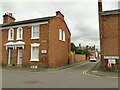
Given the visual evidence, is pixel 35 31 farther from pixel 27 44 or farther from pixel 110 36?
pixel 110 36

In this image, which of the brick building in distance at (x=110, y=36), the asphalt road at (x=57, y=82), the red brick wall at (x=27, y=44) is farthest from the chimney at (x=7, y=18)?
the asphalt road at (x=57, y=82)

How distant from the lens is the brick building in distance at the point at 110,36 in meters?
20.3

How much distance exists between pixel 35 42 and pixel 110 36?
32.4 feet

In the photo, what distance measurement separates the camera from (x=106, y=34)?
20953 mm

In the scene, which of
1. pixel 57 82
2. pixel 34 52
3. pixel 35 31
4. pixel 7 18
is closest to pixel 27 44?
pixel 34 52

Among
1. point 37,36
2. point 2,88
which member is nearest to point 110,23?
point 37,36

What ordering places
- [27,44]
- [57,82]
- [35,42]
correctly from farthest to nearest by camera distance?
[27,44], [35,42], [57,82]

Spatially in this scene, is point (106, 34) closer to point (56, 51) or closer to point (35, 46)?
point (56, 51)

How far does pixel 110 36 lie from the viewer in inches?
816

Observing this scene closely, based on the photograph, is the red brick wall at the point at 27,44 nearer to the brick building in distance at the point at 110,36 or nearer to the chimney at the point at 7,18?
the chimney at the point at 7,18

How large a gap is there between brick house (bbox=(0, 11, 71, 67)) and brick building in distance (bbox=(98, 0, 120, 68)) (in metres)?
6.64

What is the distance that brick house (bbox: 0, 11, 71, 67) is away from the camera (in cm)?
2302

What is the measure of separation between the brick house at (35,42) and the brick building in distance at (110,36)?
6.64 metres

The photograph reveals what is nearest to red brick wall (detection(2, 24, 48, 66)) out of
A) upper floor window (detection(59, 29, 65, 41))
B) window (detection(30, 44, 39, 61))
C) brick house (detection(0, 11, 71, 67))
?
brick house (detection(0, 11, 71, 67))
